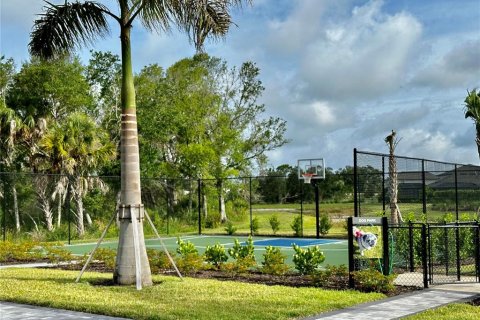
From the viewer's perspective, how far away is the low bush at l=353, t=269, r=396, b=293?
34.2 ft

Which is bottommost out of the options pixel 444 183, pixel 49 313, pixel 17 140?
pixel 49 313

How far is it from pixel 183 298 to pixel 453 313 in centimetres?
393

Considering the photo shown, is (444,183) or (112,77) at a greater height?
(112,77)

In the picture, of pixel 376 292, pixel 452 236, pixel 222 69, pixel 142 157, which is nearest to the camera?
pixel 376 292

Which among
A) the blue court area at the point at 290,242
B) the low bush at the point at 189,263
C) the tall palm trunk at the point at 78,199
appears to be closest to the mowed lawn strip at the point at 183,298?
the low bush at the point at 189,263

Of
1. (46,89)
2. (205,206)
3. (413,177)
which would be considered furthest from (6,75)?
(413,177)

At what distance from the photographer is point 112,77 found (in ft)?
120

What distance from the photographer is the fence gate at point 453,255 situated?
459 inches

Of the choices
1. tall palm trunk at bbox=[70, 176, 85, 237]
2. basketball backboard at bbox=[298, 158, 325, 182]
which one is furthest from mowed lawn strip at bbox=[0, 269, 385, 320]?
basketball backboard at bbox=[298, 158, 325, 182]

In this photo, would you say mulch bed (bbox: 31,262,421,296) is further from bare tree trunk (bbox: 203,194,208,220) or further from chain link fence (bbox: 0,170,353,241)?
bare tree trunk (bbox: 203,194,208,220)

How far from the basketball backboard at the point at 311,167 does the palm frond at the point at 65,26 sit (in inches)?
674

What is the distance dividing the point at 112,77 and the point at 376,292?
2884 centimetres

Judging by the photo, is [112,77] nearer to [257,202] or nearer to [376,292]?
[257,202]

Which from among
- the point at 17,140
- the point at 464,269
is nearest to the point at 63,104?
the point at 17,140
